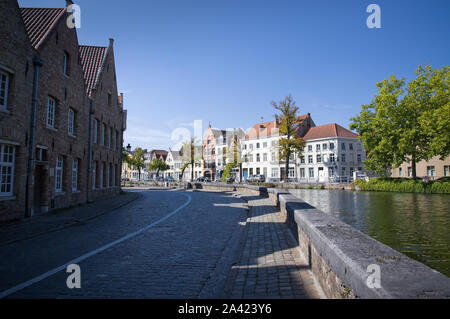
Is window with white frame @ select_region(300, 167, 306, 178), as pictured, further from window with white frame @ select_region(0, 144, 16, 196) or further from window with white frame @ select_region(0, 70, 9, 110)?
window with white frame @ select_region(0, 70, 9, 110)

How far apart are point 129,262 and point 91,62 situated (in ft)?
66.4

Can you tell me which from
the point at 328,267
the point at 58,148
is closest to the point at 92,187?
the point at 58,148

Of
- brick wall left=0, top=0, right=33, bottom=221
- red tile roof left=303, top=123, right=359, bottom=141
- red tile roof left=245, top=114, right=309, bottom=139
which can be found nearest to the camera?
brick wall left=0, top=0, right=33, bottom=221

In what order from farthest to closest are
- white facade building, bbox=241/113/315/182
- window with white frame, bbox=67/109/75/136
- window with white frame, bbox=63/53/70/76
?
1. white facade building, bbox=241/113/315/182
2. window with white frame, bbox=67/109/75/136
3. window with white frame, bbox=63/53/70/76

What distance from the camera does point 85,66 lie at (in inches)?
847

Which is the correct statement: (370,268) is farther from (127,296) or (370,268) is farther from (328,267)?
(127,296)

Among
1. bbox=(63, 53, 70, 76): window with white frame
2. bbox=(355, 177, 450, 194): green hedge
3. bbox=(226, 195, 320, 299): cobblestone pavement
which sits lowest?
bbox=(226, 195, 320, 299): cobblestone pavement

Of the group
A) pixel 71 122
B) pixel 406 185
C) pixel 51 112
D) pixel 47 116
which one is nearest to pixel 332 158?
A: pixel 406 185

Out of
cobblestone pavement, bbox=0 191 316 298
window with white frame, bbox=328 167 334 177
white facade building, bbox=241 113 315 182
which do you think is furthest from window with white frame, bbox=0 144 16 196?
window with white frame, bbox=328 167 334 177

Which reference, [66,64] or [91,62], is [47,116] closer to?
[66,64]

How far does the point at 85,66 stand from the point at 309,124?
5290cm

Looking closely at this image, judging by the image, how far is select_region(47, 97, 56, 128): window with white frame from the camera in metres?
13.8

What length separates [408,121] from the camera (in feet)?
116

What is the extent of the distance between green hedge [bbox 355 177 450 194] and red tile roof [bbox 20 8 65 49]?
3432 cm
